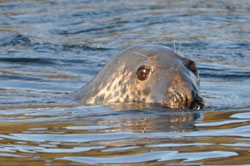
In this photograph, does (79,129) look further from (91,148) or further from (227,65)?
(227,65)

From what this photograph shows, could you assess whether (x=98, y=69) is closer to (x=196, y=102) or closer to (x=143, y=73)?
(x=143, y=73)

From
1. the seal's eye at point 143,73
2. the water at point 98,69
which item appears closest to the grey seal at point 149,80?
the seal's eye at point 143,73

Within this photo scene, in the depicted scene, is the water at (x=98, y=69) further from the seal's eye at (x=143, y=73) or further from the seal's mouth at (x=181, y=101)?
the seal's eye at (x=143, y=73)

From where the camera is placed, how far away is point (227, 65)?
10.7 meters

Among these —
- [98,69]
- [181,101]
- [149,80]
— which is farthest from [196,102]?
[98,69]

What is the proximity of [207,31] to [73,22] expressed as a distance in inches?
125

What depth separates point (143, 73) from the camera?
19.6ft

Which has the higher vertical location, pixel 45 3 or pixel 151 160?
pixel 45 3

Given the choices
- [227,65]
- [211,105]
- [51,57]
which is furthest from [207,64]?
[211,105]

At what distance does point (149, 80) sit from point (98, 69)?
4480 millimetres

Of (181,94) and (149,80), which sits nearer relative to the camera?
(181,94)

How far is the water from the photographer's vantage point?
3908 millimetres

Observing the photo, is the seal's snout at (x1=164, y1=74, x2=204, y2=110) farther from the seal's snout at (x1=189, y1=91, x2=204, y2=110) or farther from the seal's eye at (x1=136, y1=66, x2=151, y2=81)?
the seal's eye at (x1=136, y1=66, x2=151, y2=81)

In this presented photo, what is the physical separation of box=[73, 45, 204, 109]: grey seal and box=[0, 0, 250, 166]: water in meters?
0.16
